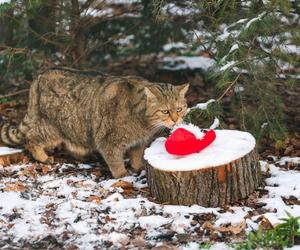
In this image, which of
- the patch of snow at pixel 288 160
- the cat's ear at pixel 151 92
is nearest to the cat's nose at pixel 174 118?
the cat's ear at pixel 151 92

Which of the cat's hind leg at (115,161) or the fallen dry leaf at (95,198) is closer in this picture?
the fallen dry leaf at (95,198)

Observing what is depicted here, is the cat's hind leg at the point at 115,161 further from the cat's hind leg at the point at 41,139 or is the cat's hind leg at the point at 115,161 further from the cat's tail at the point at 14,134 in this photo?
the cat's tail at the point at 14,134

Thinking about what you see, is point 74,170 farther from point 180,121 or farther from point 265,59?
point 265,59

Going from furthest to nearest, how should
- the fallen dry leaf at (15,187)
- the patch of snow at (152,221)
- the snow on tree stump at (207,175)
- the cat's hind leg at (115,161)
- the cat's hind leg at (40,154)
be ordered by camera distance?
1. the cat's hind leg at (40,154)
2. the cat's hind leg at (115,161)
3. the fallen dry leaf at (15,187)
4. the snow on tree stump at (207,175)
5. the patch of snow at (152,221)

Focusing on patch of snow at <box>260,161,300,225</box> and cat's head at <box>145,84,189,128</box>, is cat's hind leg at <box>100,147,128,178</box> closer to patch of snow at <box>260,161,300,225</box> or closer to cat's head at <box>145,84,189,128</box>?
cat's head at <box>145,84,189,128</box>

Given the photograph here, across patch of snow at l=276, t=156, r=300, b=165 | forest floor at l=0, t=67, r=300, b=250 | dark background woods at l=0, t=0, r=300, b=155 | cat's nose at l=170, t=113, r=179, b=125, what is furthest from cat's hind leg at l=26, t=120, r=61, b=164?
patch of snow at l=276, t=156, r=300, b=165

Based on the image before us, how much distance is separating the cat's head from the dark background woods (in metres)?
0.39

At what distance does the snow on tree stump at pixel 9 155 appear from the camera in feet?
21.0

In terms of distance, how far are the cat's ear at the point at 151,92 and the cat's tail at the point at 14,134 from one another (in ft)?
6.00

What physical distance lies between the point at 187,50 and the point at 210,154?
489 centimetres

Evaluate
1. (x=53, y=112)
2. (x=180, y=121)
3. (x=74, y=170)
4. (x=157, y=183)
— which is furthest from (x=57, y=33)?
(x=157, y=183)

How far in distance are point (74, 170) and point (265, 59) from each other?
241 cm

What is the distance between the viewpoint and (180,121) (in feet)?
18.4

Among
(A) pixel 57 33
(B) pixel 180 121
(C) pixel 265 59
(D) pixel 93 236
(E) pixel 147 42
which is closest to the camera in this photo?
(D) pixel 93 236
